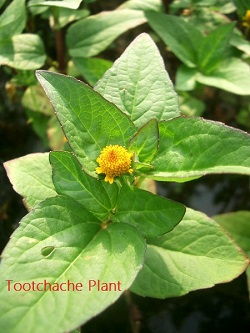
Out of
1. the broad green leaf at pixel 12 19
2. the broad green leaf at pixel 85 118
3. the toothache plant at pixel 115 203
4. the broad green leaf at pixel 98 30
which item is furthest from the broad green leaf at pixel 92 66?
the broad green leaf at pixel 85 118

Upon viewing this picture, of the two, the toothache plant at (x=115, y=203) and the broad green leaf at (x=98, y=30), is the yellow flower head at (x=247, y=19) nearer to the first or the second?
the broad green leaf at (x=98, y=30)

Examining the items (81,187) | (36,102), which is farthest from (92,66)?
(81,187)

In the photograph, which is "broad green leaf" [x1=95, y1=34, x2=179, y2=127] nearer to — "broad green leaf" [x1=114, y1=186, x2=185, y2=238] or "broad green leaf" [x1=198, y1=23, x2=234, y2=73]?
"broad green leaf" [x1=114, y1=186, x2=185, y2=238]

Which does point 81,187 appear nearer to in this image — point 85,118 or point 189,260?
point 85,118

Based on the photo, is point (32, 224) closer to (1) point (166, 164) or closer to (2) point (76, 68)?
(1) point (166, 164)

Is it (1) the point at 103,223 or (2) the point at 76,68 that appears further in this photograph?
(2) the point at 76,68

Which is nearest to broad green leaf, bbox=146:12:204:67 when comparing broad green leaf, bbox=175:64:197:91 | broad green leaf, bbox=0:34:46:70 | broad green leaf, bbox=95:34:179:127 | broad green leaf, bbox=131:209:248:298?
broad green leaf, bbox=175:64:197:91

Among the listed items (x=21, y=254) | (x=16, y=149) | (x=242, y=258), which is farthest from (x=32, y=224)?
(x=16, y=149)

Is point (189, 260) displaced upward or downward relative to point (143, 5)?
downward
